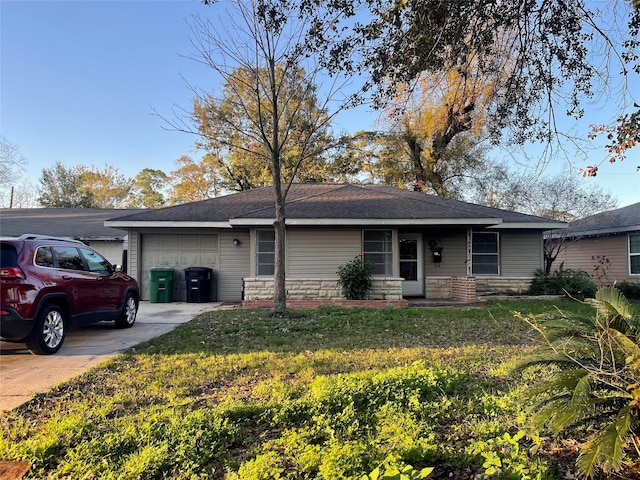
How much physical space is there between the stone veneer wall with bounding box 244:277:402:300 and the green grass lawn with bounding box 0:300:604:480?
5.39 m

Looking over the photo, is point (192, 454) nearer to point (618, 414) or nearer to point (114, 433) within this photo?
point (114, 433)

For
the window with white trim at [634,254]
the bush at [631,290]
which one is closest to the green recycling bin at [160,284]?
the bush at [631,290]

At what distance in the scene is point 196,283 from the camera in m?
12.0

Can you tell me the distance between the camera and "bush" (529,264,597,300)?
1176 cm

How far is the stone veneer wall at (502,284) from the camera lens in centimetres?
1277

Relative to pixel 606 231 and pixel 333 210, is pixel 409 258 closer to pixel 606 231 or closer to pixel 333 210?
pixel 333 210

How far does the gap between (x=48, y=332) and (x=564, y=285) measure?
13.0m

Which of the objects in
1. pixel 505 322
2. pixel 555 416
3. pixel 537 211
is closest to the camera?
pixel 555 416

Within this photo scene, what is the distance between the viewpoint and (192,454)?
2.56 m

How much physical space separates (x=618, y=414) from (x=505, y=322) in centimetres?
591

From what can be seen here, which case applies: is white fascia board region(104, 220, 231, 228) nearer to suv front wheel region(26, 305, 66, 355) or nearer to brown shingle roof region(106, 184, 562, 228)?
brown shingle roof region(106, 184, 562, 228)

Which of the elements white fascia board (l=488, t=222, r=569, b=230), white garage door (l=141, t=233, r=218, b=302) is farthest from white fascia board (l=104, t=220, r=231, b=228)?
white fascia board (l=488, t=222, r=569, b=230)

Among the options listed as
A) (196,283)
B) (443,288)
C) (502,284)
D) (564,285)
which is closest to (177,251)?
(196,283)

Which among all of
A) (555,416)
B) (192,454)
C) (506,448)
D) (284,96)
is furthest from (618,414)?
(284,96)
